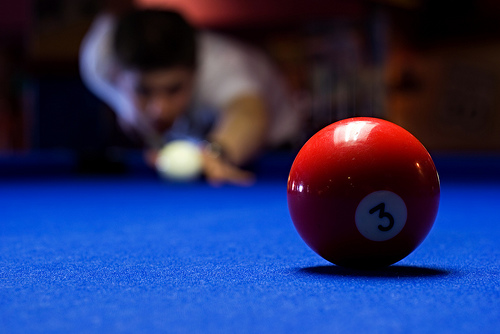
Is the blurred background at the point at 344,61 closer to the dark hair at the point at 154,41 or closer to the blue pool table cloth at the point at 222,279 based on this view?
the dark hair at the point at 154,41

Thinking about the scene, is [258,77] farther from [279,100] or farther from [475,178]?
[475,178]

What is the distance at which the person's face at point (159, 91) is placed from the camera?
469 centimetres

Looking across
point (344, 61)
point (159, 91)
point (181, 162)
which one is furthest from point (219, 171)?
point (344, 61)

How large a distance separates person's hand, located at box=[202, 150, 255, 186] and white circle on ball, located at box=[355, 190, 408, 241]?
313cm

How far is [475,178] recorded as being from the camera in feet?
15.7

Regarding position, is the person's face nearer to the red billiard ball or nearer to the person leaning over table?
the person leaning over table

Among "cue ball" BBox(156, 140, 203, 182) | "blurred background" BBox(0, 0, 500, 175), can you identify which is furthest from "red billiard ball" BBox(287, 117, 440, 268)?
"blurred background" BBox(0, 0, 500, 175)

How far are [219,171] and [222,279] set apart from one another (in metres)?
3.29

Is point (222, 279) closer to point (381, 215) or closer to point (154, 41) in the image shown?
point (381, 215)

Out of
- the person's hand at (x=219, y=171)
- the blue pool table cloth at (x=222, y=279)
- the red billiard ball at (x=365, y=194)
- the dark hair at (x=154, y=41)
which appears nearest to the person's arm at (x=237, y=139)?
the person's hand at (x=219, y=171)

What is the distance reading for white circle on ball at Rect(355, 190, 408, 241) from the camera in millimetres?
1400

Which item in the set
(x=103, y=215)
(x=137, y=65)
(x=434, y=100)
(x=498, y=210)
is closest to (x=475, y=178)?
(x=498, y=210)

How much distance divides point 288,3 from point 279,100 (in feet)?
3.72

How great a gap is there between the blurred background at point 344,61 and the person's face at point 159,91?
2.17 metres
